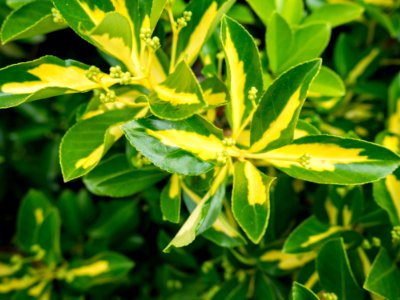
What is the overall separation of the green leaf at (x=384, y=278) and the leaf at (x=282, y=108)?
1.29 ft

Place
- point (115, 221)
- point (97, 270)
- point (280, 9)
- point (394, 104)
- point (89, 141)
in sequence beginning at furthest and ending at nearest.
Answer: point (115, 221)
point (97, 270)
point (394, 104)
point (280, 9)
point (89, 141)

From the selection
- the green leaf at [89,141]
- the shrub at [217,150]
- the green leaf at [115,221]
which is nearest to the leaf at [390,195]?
the shrub at [217,150]

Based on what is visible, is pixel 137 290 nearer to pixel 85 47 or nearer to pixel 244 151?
pixel 85 47

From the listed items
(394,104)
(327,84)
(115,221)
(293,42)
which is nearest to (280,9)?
(293,42)

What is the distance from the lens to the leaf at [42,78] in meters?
0.92

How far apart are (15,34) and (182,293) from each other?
1078mm

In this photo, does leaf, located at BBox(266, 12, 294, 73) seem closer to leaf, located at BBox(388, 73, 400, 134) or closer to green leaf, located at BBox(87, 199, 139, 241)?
leaf, located at BBox(388, 73, 400, 134)

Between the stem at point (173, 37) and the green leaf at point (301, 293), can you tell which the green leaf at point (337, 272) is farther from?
the stem at point (173, 37)

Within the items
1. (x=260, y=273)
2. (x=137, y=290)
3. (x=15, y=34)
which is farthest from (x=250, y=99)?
(x=137, y=290)

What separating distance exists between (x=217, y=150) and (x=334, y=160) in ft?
0.73

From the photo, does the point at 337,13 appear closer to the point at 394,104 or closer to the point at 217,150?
the point at 394,104

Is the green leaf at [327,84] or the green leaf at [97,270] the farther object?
the green leaf at [97,270]

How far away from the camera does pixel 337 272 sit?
112 centimetres

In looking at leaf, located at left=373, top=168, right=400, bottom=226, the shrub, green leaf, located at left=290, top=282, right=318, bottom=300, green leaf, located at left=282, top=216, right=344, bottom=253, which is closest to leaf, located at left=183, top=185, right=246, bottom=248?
the shrub
